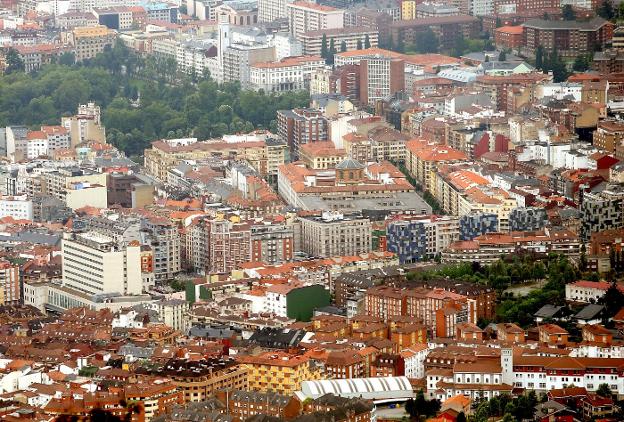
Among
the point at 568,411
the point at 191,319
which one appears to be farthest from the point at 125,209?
the point at 568,411

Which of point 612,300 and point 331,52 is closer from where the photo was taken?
point 612,300

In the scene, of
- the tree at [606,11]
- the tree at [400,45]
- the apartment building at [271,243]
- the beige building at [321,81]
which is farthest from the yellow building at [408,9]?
the apartment building at [271,243]

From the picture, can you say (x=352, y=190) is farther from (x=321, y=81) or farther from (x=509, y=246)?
(x=321, y=81)

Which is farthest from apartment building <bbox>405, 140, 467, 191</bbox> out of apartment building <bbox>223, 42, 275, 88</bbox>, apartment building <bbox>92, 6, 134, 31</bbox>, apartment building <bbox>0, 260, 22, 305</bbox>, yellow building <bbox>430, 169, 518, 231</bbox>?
apartment building <bbox>92, 6, 134, 31</bbox>

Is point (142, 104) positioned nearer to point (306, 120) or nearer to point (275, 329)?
point (306, 120)

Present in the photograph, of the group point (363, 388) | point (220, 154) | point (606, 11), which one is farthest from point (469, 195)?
point (606, 11)

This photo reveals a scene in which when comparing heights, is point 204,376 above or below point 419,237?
above
